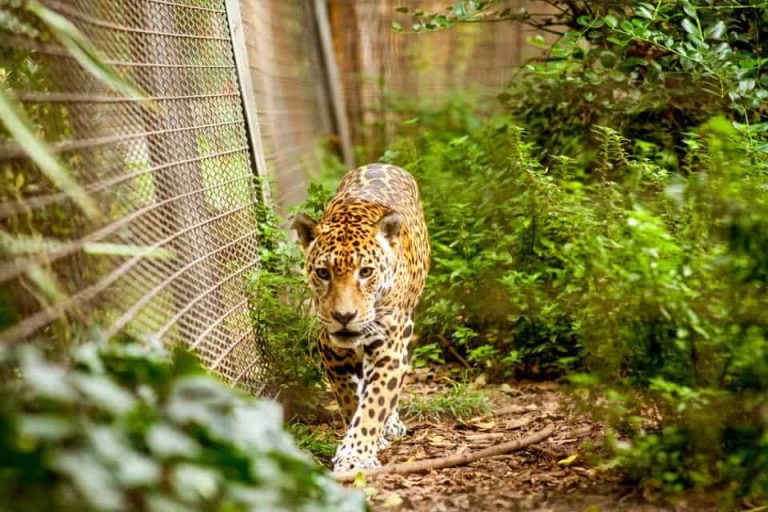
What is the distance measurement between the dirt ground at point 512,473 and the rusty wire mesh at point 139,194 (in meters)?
1.04

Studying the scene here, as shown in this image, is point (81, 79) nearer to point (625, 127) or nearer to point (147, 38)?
point (147, 38)

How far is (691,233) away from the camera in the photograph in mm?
4219

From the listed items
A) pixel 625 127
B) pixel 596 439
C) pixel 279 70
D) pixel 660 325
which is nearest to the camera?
pixel 660 325

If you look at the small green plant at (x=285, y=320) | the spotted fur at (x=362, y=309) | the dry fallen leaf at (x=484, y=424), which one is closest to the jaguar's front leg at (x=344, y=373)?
the spotted fur at (x=362, y=309)

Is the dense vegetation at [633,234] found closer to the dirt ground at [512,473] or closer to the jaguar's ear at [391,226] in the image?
the dirt ground at [512,473]

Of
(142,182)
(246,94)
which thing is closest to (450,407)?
(246,94)

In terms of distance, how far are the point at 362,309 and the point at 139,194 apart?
1.57 metres

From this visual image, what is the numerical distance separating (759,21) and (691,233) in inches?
130

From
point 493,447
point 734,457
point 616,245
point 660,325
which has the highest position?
point 616,245

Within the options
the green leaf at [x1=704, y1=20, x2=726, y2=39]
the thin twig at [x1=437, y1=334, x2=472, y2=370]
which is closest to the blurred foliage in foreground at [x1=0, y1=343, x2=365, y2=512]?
the thin twig at [x1=437, y1=334, x2=472, y2=370]

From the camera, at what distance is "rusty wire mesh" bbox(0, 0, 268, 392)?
10.3 feet

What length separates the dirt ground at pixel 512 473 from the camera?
423cm

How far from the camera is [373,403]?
17.2 ft

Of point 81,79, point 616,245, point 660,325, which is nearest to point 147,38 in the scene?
point 81,79
